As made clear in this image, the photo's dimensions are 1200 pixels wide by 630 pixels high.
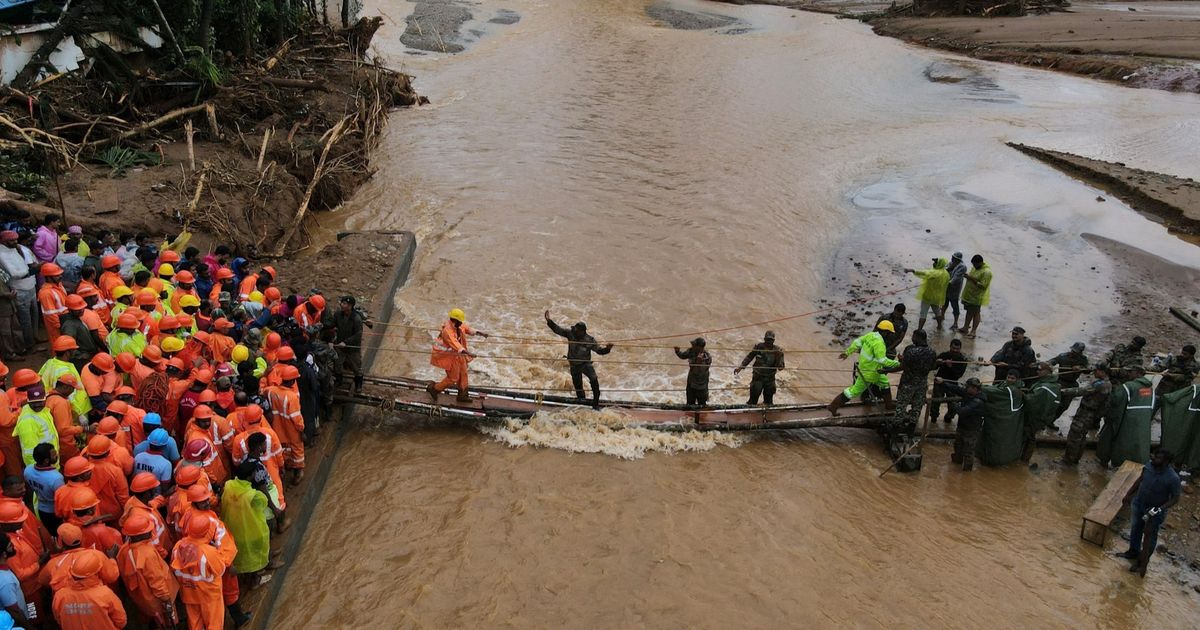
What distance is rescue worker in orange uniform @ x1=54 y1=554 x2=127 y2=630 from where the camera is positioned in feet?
18.4

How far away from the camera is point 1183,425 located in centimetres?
975

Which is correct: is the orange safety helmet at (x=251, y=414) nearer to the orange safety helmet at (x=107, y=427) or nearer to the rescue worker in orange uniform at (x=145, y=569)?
the orange safety helmet at (x=107, y=427)

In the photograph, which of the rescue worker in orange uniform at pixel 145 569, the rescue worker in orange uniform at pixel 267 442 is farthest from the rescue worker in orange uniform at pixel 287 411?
the rescue worker in orange uniform at pixel 145 569

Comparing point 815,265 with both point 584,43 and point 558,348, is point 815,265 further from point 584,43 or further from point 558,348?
point 584,43

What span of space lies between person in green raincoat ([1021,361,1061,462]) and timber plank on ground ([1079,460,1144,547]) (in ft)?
3.28

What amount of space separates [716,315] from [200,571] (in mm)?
9844

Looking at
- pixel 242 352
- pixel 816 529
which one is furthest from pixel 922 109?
pixel 242 352

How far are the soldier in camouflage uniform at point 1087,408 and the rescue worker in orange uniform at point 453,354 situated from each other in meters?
7.66

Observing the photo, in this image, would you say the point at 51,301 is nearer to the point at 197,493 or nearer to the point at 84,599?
the point at 197,493

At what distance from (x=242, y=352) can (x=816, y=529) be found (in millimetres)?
6743

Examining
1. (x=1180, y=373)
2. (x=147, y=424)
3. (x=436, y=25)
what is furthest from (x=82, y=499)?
(x=436, y=25)

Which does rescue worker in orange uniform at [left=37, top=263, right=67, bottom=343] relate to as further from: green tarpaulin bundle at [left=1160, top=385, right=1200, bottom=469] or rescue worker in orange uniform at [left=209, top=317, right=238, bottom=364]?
green tarpaulin bundle at [left=1160, top=385, right=1200, bottom=469]

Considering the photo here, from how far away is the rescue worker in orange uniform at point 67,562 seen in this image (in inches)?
225

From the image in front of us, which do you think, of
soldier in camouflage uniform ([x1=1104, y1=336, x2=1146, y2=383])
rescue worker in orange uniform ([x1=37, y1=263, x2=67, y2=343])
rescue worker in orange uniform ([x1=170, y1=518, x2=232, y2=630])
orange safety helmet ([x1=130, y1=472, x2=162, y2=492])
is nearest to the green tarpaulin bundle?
soldier in camouflage uniform ([x1=1104, y1=336, x2=1146, y2=383])
